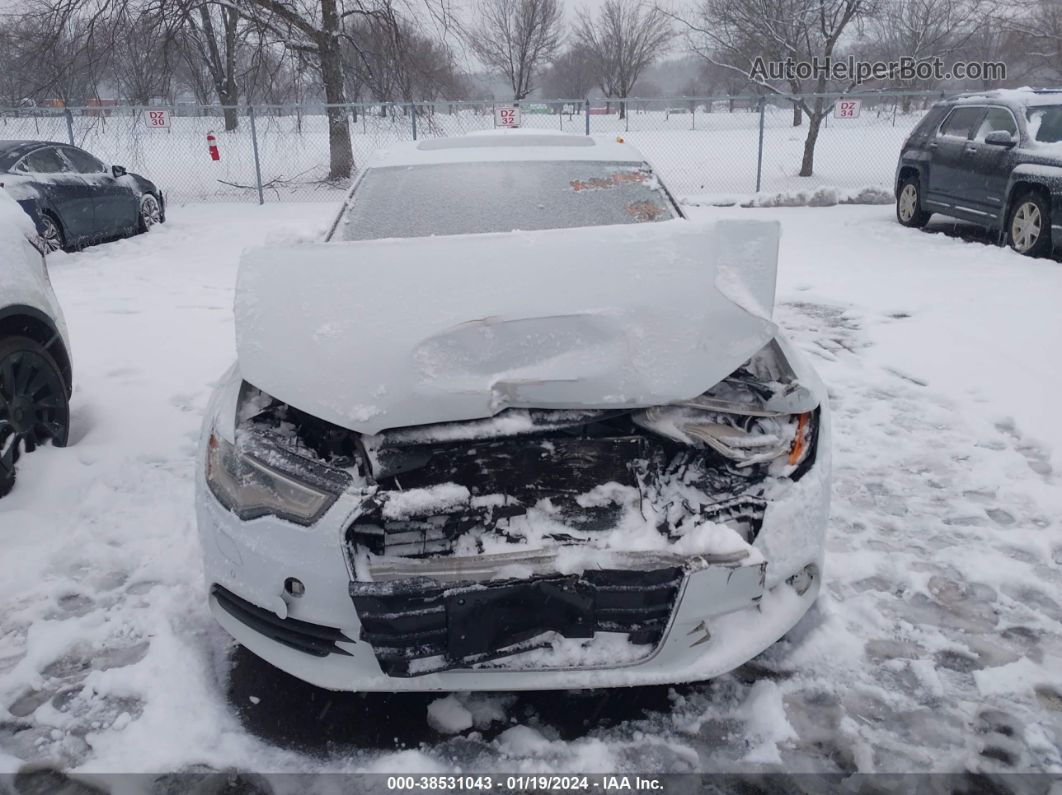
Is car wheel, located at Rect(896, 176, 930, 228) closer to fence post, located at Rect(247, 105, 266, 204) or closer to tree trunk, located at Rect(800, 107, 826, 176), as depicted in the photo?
tree trunk, located at Rect(800, 107, 826, 176)

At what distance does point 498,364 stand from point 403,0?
16.4 m

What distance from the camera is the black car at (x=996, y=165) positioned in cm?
834

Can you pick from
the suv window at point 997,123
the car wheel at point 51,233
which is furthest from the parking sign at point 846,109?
the car wheel at point 51,233

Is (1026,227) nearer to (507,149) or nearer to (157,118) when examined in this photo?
(507,149)

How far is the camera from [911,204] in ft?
Result: 35.8

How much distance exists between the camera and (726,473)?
7.88ft

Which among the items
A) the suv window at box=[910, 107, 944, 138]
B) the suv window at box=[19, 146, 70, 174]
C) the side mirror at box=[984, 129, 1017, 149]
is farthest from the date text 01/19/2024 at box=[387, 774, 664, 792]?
the suv window at box=[910, 107, 944, 138]

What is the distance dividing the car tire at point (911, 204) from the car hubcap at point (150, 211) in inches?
437

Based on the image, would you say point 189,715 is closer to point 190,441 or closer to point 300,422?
point 300,422

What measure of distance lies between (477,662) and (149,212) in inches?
483

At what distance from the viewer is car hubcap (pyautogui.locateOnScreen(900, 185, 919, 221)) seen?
10.8m

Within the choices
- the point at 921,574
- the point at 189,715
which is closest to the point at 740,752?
the point at 921,574

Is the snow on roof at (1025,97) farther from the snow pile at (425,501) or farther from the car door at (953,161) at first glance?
the snow pile at (425,501)
